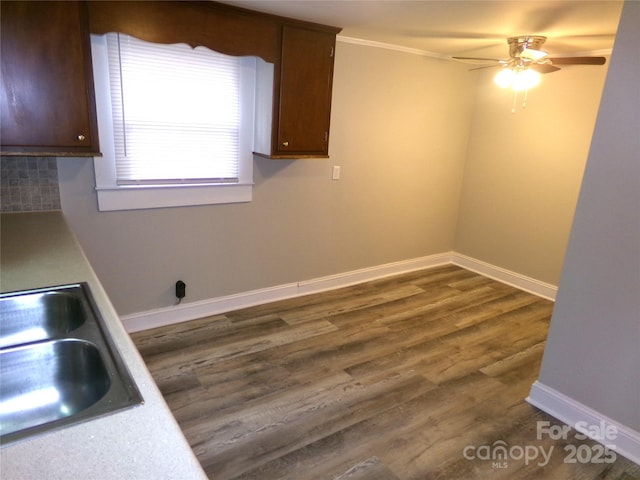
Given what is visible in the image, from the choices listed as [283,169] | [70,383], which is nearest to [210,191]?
[283,169]

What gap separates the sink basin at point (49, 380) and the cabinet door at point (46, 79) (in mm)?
1364

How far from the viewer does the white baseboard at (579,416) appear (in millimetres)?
2135

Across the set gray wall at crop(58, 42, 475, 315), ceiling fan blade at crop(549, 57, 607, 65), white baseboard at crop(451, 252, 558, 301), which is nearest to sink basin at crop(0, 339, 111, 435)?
gray wall at crop(58, 42, 475, 315)

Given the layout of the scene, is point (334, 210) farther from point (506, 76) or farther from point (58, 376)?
point (58, 376)

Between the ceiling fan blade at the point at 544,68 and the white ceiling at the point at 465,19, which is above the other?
the white ceiling at the point at 465,19

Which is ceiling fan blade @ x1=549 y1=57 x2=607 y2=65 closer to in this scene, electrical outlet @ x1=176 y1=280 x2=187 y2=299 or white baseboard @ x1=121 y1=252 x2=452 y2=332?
white baseboard @ x1=121 y1=252 x2=452 y2=332

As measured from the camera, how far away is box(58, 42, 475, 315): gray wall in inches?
116

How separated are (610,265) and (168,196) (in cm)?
274

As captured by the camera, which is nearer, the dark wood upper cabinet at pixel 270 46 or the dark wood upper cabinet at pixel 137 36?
the dark wood upper cabinet at pixel 137 36

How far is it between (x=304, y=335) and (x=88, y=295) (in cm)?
192

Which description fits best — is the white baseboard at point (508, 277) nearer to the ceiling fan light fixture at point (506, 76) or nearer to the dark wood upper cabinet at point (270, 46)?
the ceiling fan light fixture at point (506, 76)

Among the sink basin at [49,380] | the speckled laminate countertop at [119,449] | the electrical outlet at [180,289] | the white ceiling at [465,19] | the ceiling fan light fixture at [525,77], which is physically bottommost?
the electrical outlet at [180,289]

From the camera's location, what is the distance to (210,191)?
3135mm

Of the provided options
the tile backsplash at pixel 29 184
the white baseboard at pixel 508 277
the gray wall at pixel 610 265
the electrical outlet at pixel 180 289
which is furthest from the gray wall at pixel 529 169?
the tile backsplash at pixel 29 184
